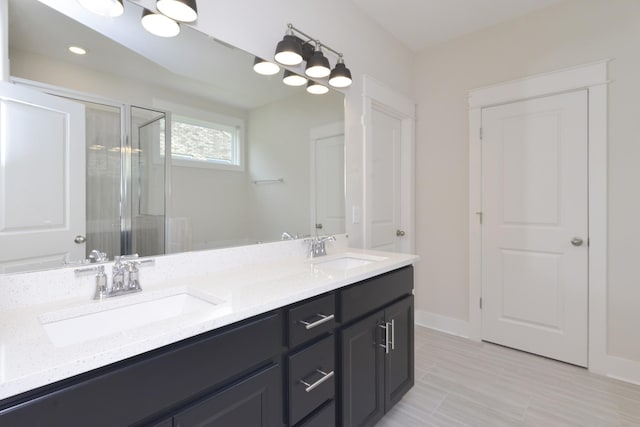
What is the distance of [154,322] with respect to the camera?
83cm

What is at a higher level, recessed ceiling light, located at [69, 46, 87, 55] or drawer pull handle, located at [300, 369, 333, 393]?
recessed ceiling light, located at [69, 46, 87, 55]

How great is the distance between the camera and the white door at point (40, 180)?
3.16 ft

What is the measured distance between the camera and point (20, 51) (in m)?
0.99

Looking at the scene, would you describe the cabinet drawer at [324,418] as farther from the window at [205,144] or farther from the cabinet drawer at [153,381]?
the window at [205,144]

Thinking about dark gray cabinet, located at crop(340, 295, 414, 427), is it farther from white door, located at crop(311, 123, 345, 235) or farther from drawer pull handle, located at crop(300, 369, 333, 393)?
A: white door, located at crop(311, 123, 345, 235)

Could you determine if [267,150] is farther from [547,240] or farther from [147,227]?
[547,240]

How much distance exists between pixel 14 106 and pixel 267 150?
3.33ft

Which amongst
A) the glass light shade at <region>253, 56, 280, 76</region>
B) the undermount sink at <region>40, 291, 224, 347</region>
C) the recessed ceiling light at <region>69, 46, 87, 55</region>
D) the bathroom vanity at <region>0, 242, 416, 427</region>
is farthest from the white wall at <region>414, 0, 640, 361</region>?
the recessed ceiling light at <region>69, 46, 87, 55</region>

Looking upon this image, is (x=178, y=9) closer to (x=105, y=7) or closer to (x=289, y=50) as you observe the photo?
(x=105, y=7)

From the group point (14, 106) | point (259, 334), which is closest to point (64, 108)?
point (14, 106)

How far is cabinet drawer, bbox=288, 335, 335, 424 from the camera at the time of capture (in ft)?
3.59

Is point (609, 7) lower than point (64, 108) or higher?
higher

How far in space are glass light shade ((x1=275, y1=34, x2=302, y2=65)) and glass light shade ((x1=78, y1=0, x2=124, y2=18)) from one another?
27.8 inches

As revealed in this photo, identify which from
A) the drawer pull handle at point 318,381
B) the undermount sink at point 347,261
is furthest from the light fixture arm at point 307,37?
the drawer pull handle at point 318,381
